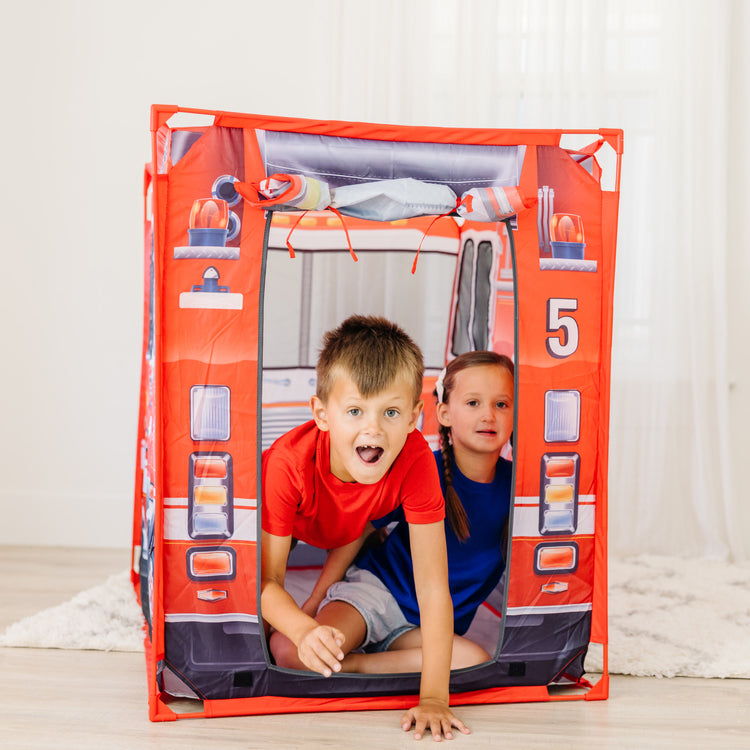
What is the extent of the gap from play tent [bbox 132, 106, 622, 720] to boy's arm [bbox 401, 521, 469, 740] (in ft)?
0.27

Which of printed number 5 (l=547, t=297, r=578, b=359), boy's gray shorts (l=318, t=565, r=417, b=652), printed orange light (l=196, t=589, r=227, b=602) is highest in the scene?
printed number 5 (l=547, t=297, r=578, b=359)

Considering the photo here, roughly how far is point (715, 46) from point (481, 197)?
166 centimetres

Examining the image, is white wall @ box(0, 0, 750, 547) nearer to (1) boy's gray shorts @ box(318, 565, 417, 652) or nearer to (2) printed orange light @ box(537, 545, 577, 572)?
(1) boy's gray shorts @ box(318, 565, 417, 652)

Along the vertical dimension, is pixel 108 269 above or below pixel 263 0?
below

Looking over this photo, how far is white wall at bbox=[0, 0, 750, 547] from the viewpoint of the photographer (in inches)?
107

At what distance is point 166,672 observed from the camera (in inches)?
58.5

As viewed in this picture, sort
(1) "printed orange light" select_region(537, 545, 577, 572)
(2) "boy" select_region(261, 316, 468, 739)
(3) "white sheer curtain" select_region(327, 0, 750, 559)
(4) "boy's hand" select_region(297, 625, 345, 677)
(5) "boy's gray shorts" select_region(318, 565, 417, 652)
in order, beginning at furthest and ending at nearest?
(3) "white sheer curtain" select_region(327, 0, 750, 559), (5) "boy's gray shorts" select_region(318, 565, 417, 652), (1) "printed orange light" select_region(537, 545, 577, 572), (2) "boy" select_region(261, 316, 468, 739), (4) "boy's hand" select_region(297, 625, 345, 677)

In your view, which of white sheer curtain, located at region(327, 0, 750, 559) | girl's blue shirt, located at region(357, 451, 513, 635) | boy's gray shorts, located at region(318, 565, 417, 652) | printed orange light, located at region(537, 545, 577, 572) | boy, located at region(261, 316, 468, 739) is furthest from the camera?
white sheer curtain, located at region(327, 0, 750, 559)

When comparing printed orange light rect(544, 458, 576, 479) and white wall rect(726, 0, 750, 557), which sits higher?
white wall rect(726, 0, 750, 557)

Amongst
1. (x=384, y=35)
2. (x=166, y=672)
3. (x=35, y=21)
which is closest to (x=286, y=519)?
(x=166, y=672)

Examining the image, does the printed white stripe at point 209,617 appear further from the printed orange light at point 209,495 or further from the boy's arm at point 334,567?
the boy's arm at point 334,567

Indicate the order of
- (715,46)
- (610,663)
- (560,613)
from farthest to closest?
1. (715,46)
2. (610,663)
3. (560,613)

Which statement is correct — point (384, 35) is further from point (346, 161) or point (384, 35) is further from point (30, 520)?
point (30, 520)

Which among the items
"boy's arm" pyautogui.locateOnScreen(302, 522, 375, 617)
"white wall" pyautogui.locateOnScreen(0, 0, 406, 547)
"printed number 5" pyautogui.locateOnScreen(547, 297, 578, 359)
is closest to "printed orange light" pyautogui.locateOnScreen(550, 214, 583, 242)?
"printed number 5" pyautogui.locateOnScreen(547, 297, 578, 359)
